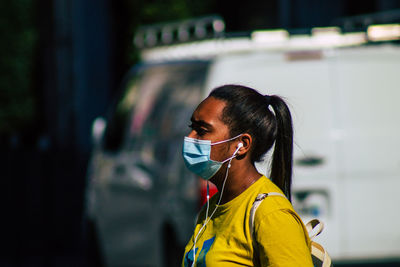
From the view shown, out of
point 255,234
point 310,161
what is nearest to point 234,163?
point 255,234

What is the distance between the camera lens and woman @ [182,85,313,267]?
3.08m

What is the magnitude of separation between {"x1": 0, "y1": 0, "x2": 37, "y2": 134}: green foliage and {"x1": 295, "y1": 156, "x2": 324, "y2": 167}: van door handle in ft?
70.2

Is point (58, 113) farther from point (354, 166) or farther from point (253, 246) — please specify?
point (253, 246)

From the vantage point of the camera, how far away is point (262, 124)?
10.7 ft

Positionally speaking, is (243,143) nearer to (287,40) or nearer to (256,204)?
(256,204)

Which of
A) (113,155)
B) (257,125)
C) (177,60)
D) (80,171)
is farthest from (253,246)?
(80,171)

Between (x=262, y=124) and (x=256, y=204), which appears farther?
(x=262, y=124)

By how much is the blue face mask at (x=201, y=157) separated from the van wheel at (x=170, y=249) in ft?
12.0

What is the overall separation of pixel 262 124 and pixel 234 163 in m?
0.16

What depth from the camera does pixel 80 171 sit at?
13.7m

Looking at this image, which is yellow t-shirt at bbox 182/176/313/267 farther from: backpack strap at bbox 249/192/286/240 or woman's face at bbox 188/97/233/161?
woman's face at bbox 188/97/233/161

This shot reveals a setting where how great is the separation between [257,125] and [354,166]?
335 cm

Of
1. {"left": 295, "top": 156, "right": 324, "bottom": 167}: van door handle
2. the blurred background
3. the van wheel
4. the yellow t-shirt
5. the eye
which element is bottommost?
the blurred background

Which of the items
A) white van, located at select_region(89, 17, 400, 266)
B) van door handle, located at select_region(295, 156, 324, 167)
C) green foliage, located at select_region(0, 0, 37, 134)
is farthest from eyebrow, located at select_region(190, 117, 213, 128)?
green foliage, located at select_region(0, 0, 37, 134)
